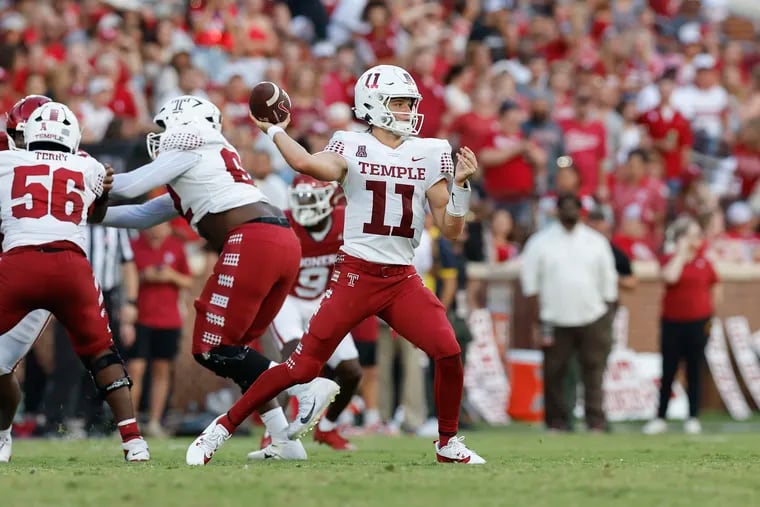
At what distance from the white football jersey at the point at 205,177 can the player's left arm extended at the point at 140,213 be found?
0.78 ft

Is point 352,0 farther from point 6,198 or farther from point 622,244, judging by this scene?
point 6,198

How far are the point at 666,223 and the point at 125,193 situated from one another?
34.0 feet

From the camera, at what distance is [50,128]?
8.24m

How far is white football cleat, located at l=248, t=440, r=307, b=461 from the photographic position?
8602 mm

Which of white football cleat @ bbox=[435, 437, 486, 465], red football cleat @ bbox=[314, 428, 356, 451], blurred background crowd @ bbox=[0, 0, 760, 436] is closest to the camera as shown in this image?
white football cleat @ bbox=[435, 437, 486, 465]

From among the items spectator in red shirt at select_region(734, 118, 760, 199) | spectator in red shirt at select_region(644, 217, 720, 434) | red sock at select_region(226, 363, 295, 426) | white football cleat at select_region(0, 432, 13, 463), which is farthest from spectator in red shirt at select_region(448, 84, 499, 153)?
red sock at select_region(226, 363, 295, 426)

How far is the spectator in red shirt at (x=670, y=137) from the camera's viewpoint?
1839cm

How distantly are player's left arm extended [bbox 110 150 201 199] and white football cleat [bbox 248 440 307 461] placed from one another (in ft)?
5.48

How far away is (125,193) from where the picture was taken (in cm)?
820

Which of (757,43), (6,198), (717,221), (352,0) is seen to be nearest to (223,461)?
(6,198)

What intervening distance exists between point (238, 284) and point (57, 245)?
39.9 inches

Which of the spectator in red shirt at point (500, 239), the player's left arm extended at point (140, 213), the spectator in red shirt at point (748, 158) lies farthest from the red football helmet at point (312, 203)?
the spectator in red shirt at point (748, 158)

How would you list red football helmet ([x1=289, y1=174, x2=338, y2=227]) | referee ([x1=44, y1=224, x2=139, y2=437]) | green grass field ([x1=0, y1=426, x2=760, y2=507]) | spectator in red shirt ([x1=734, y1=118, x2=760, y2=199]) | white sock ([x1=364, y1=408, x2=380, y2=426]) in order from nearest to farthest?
green grass field ([x1=0, y1=426, x2=760, y2=507])
red football helmet ([x1=289, y1=174, x2=338, y2=227])
referee ([x1=44, y1=224, x2=139, y2=437])
white sock ([x1=364, y1=408, x2=380, y2=426])
spectator in red shirt ([x1=734, y1=118, x2=760, y2=199])

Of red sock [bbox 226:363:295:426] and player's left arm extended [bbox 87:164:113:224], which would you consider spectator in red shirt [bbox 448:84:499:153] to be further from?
red sock [bbox 226:363:295:426]
